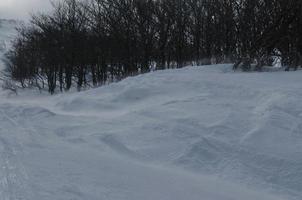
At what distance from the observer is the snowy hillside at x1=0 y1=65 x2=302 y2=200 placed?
6180 mm

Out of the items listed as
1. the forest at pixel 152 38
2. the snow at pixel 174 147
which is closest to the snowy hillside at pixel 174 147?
the snow at pixel 174 147

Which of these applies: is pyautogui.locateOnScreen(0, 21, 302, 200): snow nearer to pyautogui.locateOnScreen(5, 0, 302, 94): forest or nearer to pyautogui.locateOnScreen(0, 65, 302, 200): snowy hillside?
pyautogui.locateOnScreen(0, 65, 302, 200): snowy hillside

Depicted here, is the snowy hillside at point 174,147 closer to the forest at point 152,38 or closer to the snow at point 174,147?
the snow at point 174,147

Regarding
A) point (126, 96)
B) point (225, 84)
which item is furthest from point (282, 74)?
point (126, 96)

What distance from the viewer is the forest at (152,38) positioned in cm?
1800

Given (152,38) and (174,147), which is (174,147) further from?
(152,38)

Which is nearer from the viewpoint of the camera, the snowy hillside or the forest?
the snowy hillside

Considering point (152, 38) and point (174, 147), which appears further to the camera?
point (152, 38)

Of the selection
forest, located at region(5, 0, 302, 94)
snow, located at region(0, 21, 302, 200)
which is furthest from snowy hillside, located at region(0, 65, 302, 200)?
forest, located at region(5, 0, 302, 94)

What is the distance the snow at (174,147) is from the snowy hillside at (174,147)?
1 cm

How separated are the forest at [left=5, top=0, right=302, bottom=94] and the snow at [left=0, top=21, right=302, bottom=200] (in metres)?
4.93

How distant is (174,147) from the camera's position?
8016 millimetres

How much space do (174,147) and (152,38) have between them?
2231 centimetres

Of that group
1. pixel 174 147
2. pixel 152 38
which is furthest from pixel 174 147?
pixel 152 38
